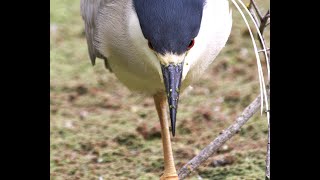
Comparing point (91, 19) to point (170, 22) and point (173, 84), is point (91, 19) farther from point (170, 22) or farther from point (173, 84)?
point (173, 84)

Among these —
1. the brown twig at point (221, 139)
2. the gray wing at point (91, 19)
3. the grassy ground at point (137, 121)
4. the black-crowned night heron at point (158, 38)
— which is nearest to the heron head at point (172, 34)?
the black-crowned night heron at point (158, 38)

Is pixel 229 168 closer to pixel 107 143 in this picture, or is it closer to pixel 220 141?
pixel 220 141

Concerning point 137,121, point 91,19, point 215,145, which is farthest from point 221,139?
point 137,121

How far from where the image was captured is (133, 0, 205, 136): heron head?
3238mm

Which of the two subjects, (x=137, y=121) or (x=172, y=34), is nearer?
(x=172, y=34)

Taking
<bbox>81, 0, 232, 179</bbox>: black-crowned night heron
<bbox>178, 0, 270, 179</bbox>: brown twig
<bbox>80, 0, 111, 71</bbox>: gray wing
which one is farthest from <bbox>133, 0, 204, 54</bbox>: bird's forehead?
<bbox>178, 0, 270, 179</bbox>: brown twig

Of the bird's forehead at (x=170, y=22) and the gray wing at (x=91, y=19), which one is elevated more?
the gray wing at (x=91, y=19)

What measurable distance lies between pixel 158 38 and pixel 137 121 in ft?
6.77

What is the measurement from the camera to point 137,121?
5.27m

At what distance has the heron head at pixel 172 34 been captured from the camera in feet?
10.6

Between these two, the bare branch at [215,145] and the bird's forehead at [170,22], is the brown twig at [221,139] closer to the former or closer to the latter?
the bare branch at [215,145]

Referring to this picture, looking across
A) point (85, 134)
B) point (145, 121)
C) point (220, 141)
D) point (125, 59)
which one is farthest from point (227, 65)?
point (125, 59)

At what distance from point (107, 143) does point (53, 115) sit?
0.59m
